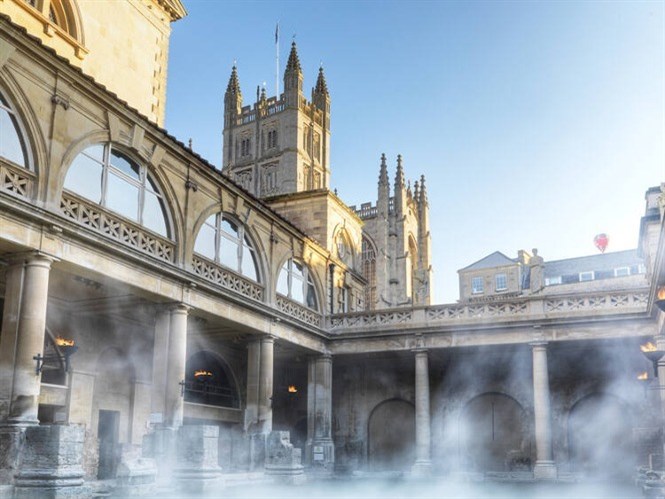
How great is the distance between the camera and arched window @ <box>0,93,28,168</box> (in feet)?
50.8

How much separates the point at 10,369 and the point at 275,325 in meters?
11.7

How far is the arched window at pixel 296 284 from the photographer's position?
27.7 metres

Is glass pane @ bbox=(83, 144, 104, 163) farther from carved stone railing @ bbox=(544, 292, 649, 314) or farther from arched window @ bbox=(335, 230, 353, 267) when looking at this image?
arched window @ bbox=(335, 230, 353, 267)

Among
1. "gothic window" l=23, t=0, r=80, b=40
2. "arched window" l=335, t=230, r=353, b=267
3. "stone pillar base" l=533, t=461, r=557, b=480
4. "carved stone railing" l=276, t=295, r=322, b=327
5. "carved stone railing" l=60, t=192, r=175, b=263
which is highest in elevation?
"gothic window" l=23, t=0, r=80, b=40

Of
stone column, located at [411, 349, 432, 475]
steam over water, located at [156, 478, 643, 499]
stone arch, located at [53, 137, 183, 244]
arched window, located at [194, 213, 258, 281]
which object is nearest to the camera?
stone arch, located at [53, 137, 183, 244]

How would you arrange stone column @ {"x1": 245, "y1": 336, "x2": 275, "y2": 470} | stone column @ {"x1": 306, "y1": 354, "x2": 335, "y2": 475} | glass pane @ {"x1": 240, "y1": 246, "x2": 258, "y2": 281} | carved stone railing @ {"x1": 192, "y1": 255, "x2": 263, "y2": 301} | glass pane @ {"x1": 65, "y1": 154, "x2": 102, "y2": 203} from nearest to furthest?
glass pane @ {"x1": 65, "y1": 154, "x2": 102, "y2": 203}
carved stone railing @ {"x1": 192, "y1": 255, "x2": 263, "y2": 301}
stone column @ {"x1": 245, "y1": 336, "x2": 275, "y2": 470}
glass pane @ {"x1": 240, "y1": 246, "x2": 258, "y2": 281}
stone column @ {"x1": 306, "y1": 354, "x2": 335, "y2": 475}

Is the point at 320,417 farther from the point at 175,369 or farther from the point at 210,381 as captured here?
the point at 175,369

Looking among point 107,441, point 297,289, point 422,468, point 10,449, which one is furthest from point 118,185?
point 422,468

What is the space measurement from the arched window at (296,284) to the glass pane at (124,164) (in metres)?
8.58

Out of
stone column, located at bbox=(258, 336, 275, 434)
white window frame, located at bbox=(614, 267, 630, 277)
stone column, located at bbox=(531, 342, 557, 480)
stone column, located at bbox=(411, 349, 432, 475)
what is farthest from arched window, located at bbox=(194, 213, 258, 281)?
white window frame, located at bbox=(614, 267, 630, 277)

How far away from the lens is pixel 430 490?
22.5 metres

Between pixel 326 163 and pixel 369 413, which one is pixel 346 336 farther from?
A: pixel 326 163

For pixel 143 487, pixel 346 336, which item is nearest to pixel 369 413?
pixel 346 336

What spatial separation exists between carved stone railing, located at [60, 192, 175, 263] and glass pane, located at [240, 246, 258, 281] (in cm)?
445
